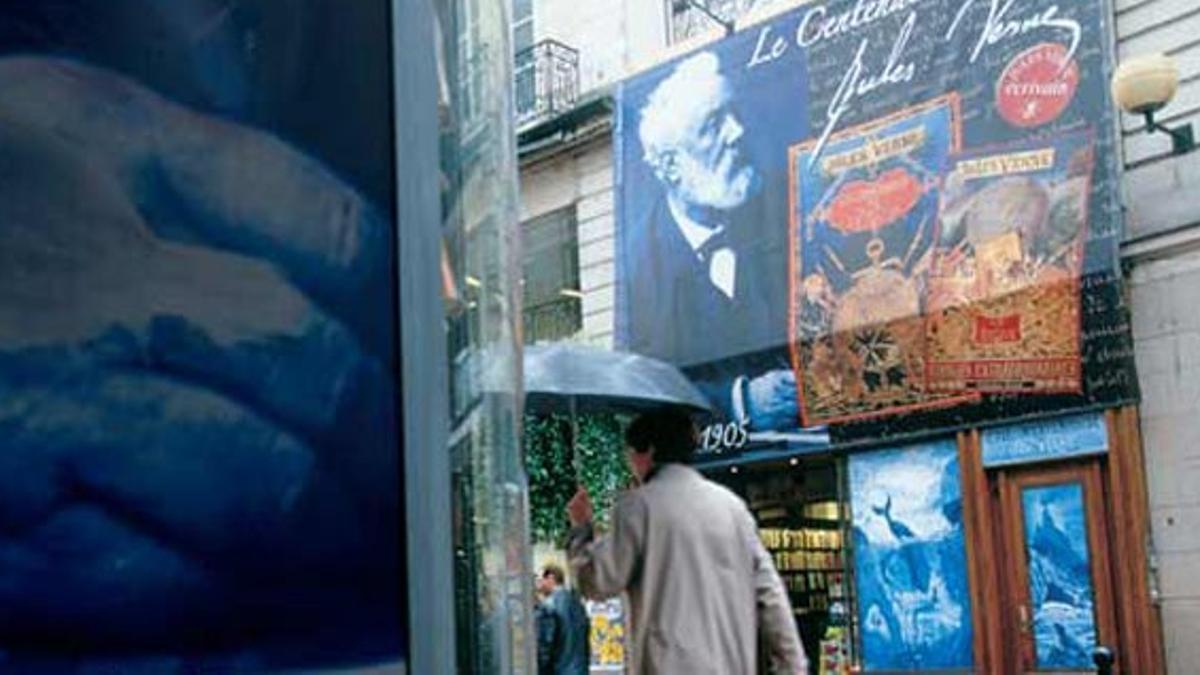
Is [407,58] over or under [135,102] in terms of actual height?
over

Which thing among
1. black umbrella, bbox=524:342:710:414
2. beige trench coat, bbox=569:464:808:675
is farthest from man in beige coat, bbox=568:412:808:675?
black umbrella, bbox=524:342:710:414

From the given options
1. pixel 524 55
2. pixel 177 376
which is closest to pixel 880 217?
pixel 524 55

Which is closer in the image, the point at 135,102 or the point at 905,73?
the point at 135,102

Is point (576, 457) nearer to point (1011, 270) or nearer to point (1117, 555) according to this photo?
point (1011, 270)

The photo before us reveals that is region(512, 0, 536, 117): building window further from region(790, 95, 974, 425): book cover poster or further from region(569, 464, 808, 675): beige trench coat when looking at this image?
region(569, 464, 808, 675): beige trench coat

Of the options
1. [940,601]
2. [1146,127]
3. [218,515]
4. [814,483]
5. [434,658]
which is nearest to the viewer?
[218,515]

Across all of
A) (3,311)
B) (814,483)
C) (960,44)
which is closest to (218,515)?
(3,311)

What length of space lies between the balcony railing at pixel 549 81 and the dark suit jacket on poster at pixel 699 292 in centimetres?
230

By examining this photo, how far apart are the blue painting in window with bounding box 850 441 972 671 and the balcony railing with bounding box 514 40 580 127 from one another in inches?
257

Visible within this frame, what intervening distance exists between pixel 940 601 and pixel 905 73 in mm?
5166

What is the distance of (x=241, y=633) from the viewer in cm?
174

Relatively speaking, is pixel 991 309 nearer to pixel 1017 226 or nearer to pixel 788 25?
pixel 1017 226

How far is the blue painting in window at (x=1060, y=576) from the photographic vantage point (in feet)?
41.7

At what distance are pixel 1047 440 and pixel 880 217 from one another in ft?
9.35
